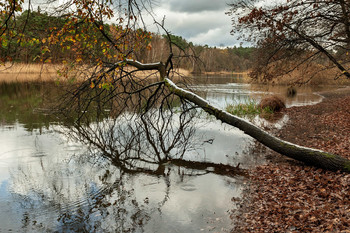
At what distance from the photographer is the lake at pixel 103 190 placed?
14.6ft

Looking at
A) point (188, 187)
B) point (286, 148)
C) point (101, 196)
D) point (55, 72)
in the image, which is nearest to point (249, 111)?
point (286, 148)

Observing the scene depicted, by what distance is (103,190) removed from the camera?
5.64 meters

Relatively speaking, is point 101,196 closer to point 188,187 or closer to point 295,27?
point 188,187

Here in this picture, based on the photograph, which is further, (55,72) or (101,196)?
(55,72)

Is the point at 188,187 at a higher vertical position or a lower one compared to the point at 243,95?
lower

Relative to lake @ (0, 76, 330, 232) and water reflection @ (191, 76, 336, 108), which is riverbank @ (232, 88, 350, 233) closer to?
lake @ (0, 76, 330, 232)

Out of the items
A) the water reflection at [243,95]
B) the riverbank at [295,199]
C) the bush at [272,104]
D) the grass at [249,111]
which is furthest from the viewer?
the water reflection at [243,95]

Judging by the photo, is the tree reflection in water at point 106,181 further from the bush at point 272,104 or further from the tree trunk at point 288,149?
the bush at point 272,104

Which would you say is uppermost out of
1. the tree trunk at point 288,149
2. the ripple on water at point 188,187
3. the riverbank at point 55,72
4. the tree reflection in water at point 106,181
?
the riverbank at point 55,72

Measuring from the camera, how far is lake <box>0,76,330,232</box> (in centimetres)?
445

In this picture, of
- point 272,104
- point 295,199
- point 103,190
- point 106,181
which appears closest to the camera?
point 295,199

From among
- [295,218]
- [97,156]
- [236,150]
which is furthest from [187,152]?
[295,218]

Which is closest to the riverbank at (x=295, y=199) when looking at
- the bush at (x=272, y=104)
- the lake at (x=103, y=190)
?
the lake at (x=103, y=190)

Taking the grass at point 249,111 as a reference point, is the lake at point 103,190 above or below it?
below
